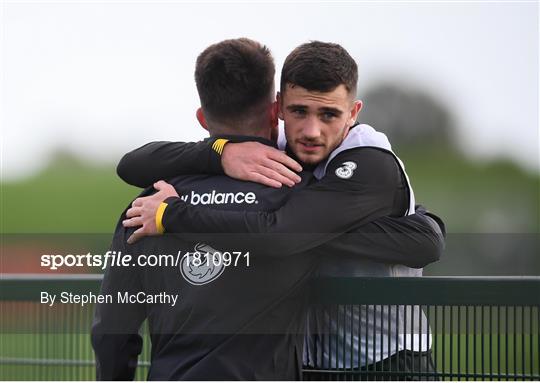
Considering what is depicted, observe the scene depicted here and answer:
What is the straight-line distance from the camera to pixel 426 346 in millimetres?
2465

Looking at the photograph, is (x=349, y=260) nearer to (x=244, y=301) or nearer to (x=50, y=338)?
(x=244, y=301)

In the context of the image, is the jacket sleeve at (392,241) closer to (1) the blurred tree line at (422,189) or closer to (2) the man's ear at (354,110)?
(2) the man's ear at (354,110)

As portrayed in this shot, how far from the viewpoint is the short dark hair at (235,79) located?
8.05 ft

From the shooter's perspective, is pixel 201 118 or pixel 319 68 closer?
pixel 319 68

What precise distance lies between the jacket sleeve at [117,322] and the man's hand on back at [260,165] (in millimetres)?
391

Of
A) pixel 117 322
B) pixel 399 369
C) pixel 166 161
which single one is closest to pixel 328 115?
pixel 166 161

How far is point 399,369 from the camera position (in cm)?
243

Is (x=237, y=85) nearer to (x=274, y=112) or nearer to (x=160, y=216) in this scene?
(x=274, y=112)

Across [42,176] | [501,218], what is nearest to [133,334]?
[501,218]

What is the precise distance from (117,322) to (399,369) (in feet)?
2.64

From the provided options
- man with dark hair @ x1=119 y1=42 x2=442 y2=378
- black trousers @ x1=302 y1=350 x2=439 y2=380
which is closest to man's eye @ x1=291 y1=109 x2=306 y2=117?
man with dark hair @ x1=119 y1=42 x2=442 y2=378

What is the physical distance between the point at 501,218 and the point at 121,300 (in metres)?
5.72

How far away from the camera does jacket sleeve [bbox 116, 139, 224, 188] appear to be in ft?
7.98

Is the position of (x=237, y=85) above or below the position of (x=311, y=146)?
above
